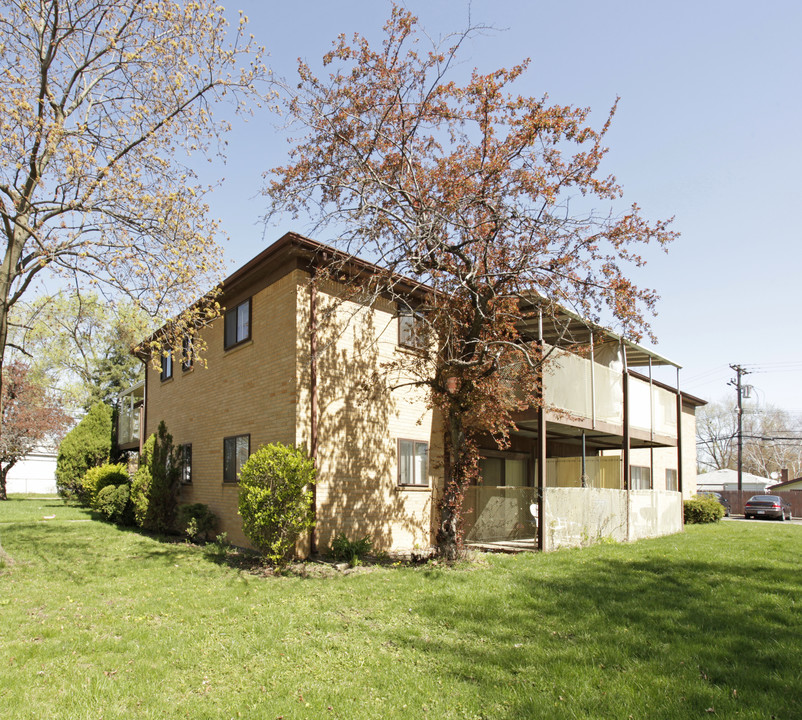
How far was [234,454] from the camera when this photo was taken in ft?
43.1

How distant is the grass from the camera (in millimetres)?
4633

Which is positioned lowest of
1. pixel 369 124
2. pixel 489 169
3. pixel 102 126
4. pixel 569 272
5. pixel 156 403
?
pixel 156 403

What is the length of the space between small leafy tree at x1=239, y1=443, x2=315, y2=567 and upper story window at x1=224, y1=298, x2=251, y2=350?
3.90m

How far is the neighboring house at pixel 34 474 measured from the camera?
4612 centimetres

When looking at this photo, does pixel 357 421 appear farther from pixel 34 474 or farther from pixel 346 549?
pixel 34 474

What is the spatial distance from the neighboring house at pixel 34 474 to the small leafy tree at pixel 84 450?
2187 cm

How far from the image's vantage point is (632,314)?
9.91 m

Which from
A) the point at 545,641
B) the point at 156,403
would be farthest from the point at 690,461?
the point at 545,641

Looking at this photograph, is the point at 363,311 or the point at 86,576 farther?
the point at 363,311

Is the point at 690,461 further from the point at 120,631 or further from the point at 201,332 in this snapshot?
the point at 120,631

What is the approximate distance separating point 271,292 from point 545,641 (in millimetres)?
8628

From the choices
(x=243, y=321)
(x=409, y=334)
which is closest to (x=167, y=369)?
(x=243, y=321)

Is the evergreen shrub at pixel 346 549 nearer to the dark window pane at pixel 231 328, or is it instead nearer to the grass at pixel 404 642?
the grass at pixel 404 642

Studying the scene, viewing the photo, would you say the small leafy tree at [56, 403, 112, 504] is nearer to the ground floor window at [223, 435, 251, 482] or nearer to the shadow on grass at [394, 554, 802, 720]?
the ground floor window at [223, 435, 251, 482]
